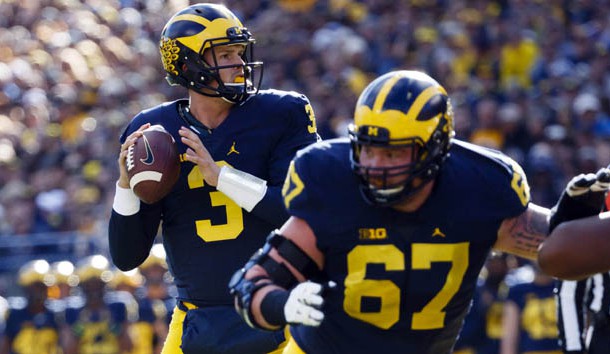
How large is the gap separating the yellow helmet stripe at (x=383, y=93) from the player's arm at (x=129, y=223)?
1.24 metres

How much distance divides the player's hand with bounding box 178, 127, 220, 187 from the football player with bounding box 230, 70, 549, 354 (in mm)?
763

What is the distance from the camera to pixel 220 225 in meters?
4.68

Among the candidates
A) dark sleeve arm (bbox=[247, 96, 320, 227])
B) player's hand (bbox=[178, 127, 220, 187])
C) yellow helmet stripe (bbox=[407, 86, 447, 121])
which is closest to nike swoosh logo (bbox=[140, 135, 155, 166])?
player's hand (bbox=[178, 127, 220, 187])

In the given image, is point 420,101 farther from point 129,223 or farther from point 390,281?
point 129,223

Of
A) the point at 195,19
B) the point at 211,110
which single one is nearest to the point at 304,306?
the point at 211,110

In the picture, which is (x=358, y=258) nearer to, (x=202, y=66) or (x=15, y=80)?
(x=202, y=66)

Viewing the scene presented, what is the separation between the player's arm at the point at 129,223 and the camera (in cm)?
462

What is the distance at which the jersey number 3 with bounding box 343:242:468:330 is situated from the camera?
3.72 m

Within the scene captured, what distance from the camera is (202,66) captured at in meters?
4.72

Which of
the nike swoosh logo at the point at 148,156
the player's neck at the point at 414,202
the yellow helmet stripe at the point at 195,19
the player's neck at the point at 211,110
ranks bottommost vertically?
the nike swoosh logo at the point at 148,156

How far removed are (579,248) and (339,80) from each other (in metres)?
8.08

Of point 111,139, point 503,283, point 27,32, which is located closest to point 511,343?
point 503,283

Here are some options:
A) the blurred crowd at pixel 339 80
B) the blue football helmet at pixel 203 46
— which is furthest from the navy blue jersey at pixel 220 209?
the blurred crowd at pixel 339 80

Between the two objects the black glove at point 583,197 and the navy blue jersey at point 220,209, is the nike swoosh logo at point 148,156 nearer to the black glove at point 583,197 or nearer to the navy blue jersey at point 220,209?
the navy blue jersey at point 220,209
